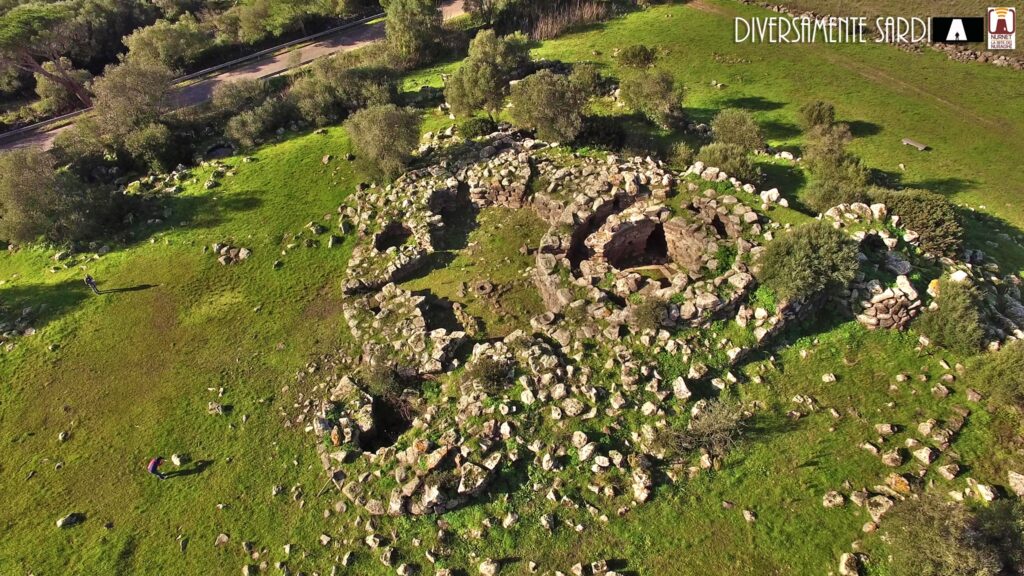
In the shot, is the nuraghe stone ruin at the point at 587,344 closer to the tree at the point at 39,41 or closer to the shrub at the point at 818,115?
the shrub at the point at 818,115

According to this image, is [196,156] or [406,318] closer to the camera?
[406,318]

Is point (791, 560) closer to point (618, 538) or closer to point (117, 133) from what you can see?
point (618, 538)

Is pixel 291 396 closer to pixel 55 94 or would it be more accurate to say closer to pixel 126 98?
pixel 126 98

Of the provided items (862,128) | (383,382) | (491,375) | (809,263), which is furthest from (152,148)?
(862,128)

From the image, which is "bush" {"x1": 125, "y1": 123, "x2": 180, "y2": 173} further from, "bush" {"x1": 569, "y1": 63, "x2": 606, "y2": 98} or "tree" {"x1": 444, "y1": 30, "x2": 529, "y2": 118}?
"bush" {"x1": 569, "y1": 63, "x2": 606, "y2": 98}

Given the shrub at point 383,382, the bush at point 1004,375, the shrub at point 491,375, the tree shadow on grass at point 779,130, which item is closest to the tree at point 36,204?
the shrub at point 383,382

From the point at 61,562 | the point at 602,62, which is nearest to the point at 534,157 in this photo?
the point at 602,62
